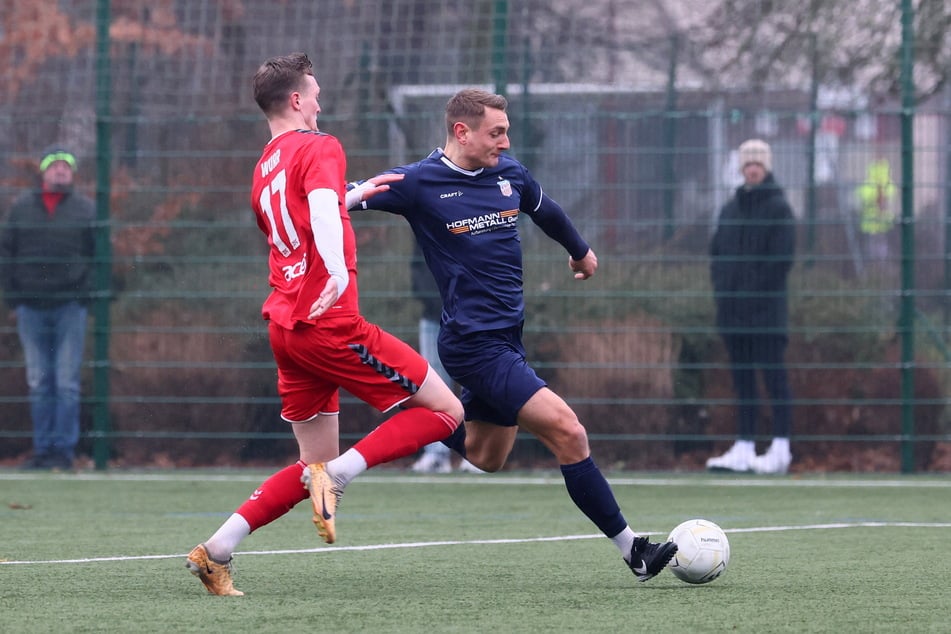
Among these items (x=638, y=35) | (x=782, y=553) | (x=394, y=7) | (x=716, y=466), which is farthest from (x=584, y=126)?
(x=782, y=553)

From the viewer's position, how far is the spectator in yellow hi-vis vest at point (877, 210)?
10633mm

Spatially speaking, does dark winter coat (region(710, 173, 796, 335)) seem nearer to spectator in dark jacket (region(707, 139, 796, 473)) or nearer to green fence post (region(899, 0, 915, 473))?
spectator in dark jacket (region(707, 139, 796, 473))

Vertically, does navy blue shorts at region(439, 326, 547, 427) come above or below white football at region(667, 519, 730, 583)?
above

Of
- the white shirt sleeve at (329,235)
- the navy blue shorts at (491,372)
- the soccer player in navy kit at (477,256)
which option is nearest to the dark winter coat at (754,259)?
the soccer player in navy kit at (477,256)

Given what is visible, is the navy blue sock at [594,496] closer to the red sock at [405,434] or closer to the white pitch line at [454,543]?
the red sock at [405,434]

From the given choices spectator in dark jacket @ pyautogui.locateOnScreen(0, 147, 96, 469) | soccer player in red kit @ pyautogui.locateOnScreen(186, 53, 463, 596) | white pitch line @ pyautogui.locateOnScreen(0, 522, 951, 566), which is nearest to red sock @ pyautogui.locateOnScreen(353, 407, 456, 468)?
soccer player in red kit @ pyautogui.locateOnScreen(186, 53, 463, 596)

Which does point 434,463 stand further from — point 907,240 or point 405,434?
point 405,434

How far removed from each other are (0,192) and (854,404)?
604cm

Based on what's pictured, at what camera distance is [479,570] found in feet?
19.2

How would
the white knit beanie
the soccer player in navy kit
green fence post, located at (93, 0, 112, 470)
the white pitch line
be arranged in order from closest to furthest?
the soccer player in navy kit
the white pitch line
the white knit beanie
green fence post, located at (93, 0, 112, 470)

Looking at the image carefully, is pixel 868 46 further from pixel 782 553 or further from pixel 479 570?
pixel 479 570

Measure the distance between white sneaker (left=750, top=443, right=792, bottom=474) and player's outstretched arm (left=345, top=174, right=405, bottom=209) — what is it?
5409 millimetres

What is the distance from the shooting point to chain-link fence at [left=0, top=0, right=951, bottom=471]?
1065 centimetres

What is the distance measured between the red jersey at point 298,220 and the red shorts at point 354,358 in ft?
0.16
